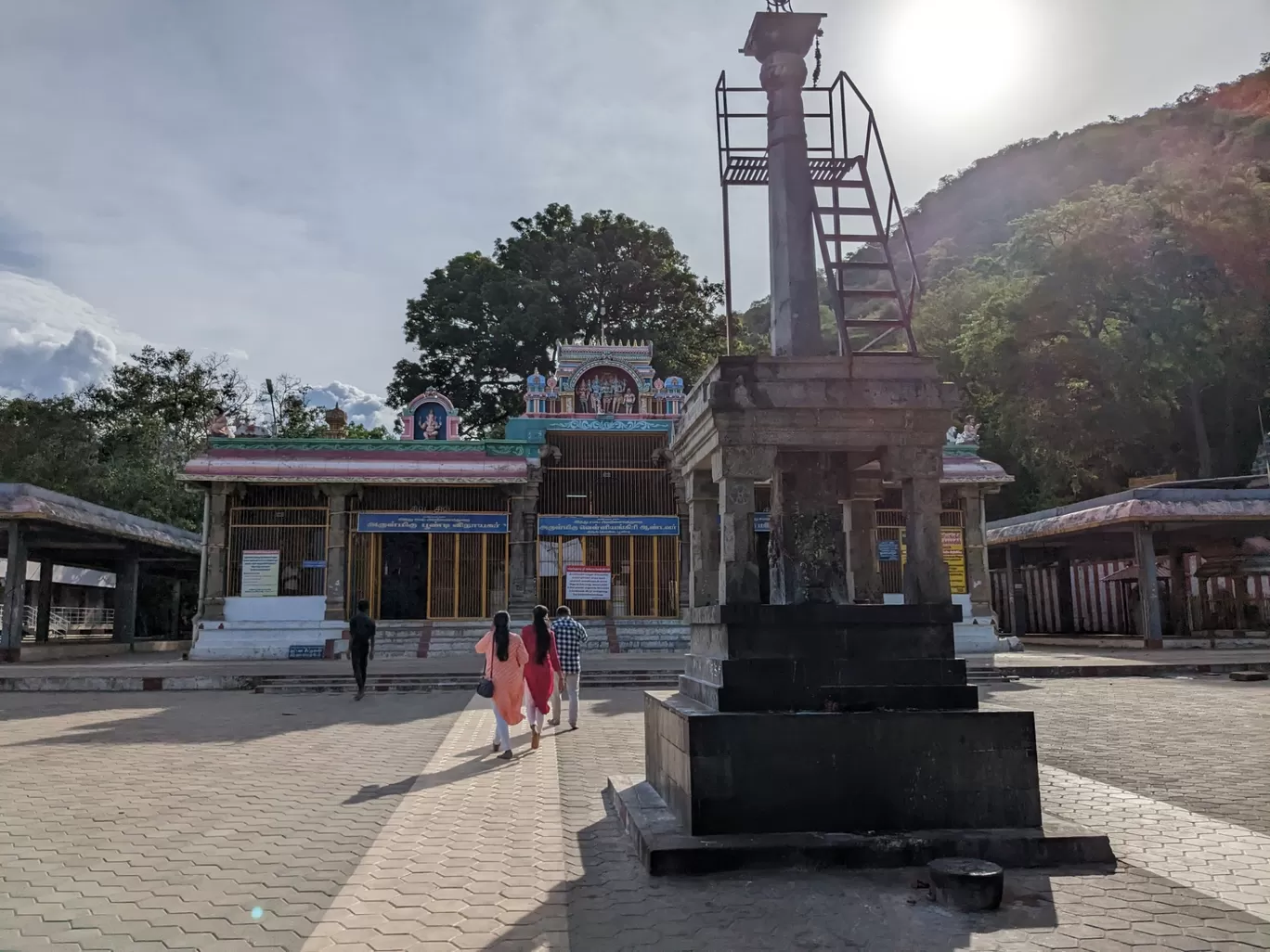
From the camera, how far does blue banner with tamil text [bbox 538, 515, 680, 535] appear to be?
22.5 m

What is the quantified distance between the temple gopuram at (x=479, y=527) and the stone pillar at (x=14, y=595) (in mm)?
3402

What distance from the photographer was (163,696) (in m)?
14.0

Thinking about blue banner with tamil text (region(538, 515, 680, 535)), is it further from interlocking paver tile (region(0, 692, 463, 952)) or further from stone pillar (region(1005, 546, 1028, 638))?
stone pillar (region(1005, 546, 1028, 638))

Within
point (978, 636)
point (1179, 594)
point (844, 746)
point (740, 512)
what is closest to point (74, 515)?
point (740, 512)

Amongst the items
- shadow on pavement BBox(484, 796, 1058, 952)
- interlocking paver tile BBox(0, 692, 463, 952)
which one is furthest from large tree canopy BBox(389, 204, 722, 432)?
shadow on pavement BBox(484, 796, 1058, 952)

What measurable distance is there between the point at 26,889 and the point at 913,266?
636 cm

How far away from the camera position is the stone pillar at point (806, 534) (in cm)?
595

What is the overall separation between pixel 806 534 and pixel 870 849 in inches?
81.0

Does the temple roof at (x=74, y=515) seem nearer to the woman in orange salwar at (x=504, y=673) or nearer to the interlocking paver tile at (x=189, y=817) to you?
the interlocking paver tile at (x=189, y=817)

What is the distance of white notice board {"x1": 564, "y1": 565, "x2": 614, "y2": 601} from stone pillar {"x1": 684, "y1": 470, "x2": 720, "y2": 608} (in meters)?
15.8

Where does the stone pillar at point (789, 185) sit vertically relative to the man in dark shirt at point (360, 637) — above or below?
above

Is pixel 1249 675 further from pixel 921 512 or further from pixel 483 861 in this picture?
pixel 483 861

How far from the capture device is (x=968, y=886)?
13.2ft

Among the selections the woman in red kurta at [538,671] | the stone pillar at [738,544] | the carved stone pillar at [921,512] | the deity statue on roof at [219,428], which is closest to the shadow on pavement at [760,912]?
the stone pillar at [738,544]
